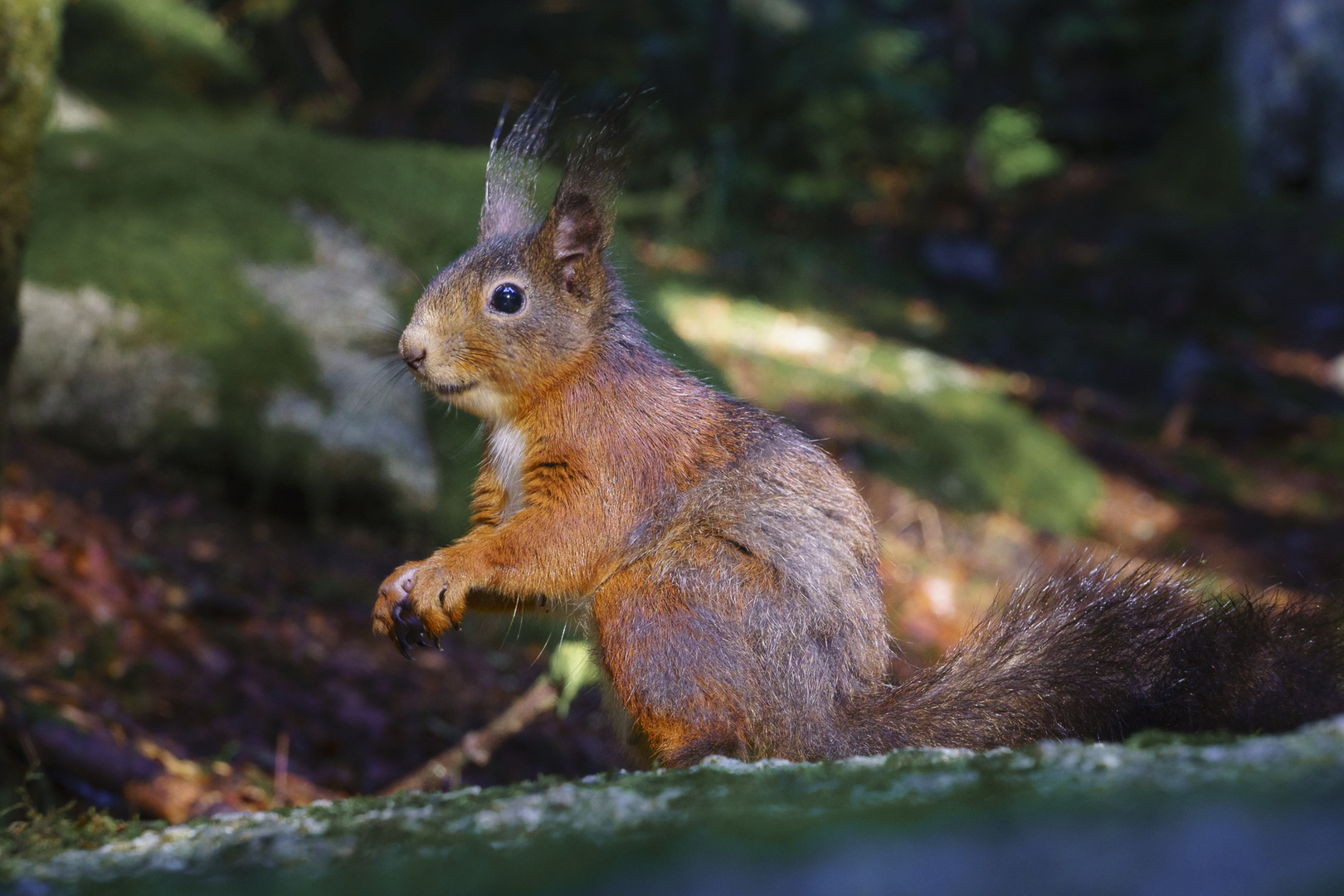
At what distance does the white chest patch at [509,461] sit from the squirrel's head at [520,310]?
0.22 feet

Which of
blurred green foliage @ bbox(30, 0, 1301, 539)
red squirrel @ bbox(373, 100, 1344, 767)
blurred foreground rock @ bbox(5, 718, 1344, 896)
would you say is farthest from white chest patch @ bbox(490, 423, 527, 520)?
blurred foreground rock @ bbox(5, 718, 1344, 896)

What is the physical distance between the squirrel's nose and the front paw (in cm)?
61

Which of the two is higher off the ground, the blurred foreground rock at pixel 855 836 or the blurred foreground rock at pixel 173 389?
the blurred foreground rock at pixel 173 389

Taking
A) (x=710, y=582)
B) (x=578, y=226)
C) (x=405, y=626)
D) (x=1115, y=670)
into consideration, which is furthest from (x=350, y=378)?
(x=1115, y=670)

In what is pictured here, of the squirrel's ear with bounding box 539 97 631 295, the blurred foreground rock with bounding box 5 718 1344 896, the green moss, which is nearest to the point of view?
the blurred foreground rock with bounding box 5 718 1344 896

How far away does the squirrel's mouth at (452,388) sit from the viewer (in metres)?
3.16

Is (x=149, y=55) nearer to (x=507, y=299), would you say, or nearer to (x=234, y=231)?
(x=234, y=231)

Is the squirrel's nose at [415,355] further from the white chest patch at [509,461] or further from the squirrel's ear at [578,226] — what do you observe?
the squirrel's ear at [578,226]

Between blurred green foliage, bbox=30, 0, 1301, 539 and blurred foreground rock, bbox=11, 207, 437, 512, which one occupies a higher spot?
blurred green foliage, bbox=30, 0, 1301, 539

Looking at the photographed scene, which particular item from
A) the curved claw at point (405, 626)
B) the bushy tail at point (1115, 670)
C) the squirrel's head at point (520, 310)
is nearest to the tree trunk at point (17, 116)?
the squirrel's head at point (520, 310)

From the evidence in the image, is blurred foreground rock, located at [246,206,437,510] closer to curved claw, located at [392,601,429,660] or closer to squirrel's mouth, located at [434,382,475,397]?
squirrel's mouth, located at [434,382,475,397]

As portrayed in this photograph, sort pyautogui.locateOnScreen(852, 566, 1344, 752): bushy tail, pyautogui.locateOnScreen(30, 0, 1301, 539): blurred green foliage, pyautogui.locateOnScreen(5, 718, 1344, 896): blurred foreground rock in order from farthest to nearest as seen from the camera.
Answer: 1. pyautogui.locateOnScreen(30, 0, 1301, 539): blurred green foliage
2. pyautogui.locateOnScreen(852, 566, 1344, 752): bushy tail
3. pyautogui.locateOnScreen(5, 718, 1344, 896): blurred foreground rock

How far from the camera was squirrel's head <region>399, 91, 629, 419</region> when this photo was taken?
3113mm

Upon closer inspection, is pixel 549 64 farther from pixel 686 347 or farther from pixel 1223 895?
pixel 1223 895
